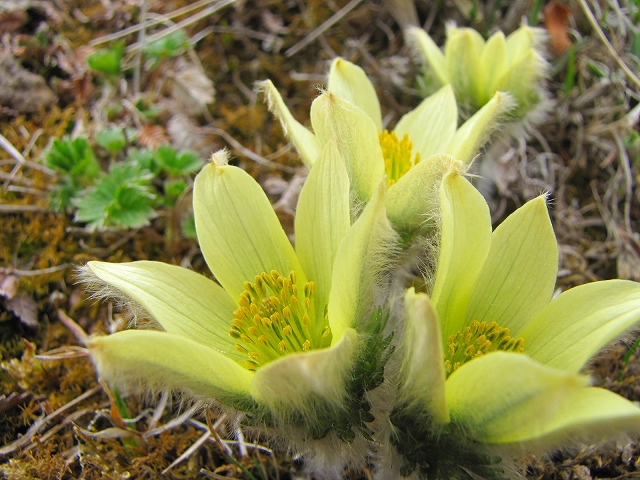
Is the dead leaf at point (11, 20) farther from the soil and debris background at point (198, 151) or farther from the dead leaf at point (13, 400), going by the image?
the dead leaf at point (13, 400)

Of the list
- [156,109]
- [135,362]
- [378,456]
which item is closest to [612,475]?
[378,456]

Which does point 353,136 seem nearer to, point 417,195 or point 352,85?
point 417,195

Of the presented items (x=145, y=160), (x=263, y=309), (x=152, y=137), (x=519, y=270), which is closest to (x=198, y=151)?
(x=152, y=137)

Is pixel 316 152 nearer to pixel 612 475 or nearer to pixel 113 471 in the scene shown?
pixel 113 471

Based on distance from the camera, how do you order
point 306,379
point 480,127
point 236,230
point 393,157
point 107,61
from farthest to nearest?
point 107,61, point 393,157, point 480,127, point 236,230, point 306,379

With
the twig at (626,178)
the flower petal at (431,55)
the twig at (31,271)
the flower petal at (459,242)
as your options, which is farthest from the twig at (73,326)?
the twig at (626,178)

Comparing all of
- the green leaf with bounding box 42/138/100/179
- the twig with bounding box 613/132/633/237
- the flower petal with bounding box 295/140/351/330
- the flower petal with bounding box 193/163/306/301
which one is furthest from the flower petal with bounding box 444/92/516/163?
the green leaf with bounding box 42/138/100/179
